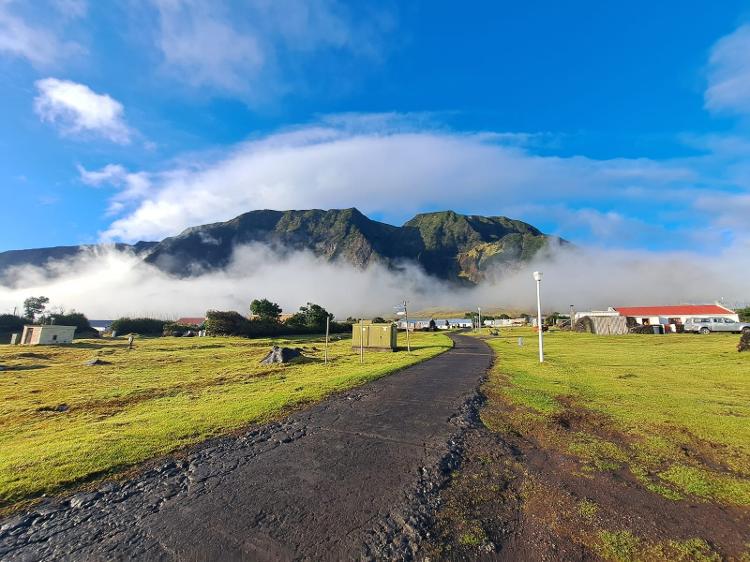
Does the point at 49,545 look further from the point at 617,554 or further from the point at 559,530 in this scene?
the point at 617,554

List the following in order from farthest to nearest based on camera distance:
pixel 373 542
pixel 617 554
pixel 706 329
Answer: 1. pixel 706 329
2. pixel 373 542
3. pixel 617 554

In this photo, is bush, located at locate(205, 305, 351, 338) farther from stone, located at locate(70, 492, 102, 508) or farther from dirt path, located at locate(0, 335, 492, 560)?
stone, located at locate(70, 492, 102, 508)

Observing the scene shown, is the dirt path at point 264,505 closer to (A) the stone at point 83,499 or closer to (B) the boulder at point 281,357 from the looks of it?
(A) the stone at point 83,499

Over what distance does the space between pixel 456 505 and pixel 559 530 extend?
48.5 inches

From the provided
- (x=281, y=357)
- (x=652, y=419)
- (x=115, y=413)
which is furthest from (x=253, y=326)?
(x=652, y=419)

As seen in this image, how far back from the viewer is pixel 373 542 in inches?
158

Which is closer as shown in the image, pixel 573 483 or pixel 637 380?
pixel 573 483

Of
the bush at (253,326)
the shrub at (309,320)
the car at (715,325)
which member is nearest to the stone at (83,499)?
the car at (715,325)

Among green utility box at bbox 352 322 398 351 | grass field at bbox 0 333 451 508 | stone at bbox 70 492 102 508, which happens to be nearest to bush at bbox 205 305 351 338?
green utility box at bbox 352 322 398 351

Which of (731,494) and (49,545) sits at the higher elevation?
(731,494)

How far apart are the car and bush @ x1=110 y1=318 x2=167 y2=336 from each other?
97.5 m

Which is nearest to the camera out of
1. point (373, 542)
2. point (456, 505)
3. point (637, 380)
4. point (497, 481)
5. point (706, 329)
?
point (373, 542)

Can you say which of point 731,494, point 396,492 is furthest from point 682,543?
point 396,492

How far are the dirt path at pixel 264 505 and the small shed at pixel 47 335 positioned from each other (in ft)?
188
